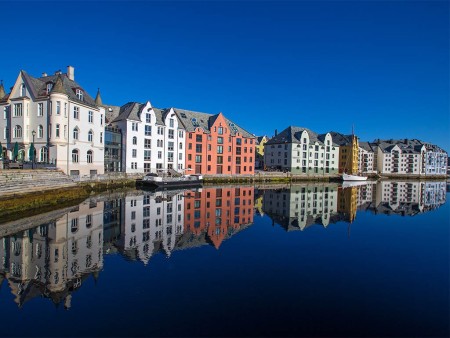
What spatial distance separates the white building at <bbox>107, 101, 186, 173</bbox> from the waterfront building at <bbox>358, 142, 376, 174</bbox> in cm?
8910

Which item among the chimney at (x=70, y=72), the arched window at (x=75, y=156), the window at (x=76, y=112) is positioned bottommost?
the arched window at (x=75, y=156)

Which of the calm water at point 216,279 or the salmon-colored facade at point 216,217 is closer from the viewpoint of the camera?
the calm water at point 216,279

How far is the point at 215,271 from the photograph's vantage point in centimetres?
1332

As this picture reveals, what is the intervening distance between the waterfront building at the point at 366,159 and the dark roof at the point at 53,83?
111m

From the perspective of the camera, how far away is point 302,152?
92.6m

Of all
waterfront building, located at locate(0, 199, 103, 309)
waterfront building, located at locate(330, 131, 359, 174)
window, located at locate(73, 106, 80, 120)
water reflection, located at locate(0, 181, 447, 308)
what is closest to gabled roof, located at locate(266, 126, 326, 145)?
waterfront building, located at locate(330, 131, 359, 174)

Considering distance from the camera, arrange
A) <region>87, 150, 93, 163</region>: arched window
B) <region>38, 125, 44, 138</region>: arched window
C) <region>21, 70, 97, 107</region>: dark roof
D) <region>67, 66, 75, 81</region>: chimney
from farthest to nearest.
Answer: <region>67, 66, 75, 81</region>: chimney → <region>87, 150, 93, 163</region>: arched window → <region>21, 70, 97, 107</region>: dark roof → <region>38, 125, 44, 138</region>: arched window

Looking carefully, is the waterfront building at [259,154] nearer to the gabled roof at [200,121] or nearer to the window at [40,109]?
the gabled roof at [200,121]

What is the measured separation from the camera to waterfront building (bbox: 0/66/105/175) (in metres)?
40.2

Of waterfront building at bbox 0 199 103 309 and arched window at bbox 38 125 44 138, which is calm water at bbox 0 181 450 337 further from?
arched window at bbox 38 125 44 138

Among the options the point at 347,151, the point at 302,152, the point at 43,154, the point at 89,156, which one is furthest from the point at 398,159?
the point at 43,154

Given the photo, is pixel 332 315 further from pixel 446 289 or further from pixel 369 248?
pixel 369 248

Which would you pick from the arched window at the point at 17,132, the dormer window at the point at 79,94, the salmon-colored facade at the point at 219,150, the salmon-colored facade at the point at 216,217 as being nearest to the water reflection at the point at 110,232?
the salmon-colored facade at the point at 216,217

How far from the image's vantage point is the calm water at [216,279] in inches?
348
